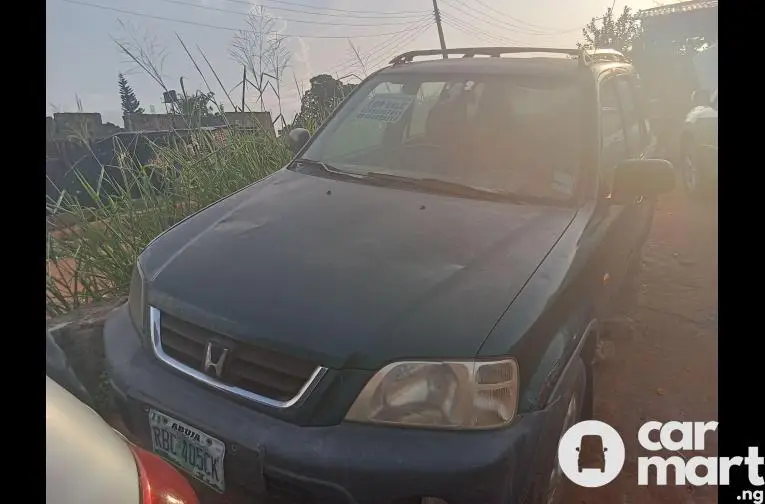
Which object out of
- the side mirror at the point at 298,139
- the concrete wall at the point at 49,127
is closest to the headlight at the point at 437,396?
the concrete wall at the point at 49,127

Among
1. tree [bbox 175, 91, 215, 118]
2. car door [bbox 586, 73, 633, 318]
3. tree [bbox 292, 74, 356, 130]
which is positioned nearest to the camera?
car door [bbox 586, 73, 633, 318]

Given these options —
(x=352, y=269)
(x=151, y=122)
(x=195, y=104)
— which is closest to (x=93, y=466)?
(x=352, y=269)

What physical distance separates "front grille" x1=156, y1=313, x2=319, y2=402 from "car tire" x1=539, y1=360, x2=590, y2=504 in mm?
810

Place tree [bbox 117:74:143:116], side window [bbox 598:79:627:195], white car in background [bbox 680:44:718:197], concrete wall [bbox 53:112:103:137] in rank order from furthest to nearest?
white car in background [bbox 680:44:718:197]
tree [bbox 117:74:143:116]
concrete wall [bbox 53:112:103:137]
side window [bbox 598:79:627:195]

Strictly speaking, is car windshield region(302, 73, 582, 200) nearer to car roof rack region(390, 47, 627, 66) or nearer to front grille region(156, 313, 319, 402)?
car roof rack region(390, 47, 627, 66)

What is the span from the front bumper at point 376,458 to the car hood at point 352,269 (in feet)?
0.68

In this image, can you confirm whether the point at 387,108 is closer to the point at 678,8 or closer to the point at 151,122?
the point at 151,122

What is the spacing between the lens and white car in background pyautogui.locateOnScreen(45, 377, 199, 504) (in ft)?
3.56

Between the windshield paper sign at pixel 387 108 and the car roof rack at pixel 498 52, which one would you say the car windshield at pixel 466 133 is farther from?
the car roof rack at pixel 498 52

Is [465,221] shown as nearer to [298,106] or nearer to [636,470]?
[636,470]

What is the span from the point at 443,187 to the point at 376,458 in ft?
4.42

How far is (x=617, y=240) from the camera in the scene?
9.68ft

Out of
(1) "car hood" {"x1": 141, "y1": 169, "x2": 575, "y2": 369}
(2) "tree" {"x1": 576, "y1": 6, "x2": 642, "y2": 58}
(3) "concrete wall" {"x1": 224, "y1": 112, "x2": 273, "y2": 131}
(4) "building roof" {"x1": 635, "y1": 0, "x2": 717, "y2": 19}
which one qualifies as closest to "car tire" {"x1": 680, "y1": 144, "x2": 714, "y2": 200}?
(2) "tree" {"x1": 576, "y1": 6, "x2": 642, "y2": 58}
